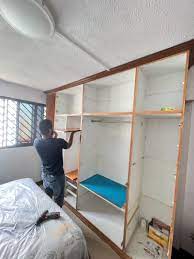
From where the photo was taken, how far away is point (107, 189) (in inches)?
79.1

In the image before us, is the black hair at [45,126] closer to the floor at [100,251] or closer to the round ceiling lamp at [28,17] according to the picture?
the round ceiling lamp at [28,17]

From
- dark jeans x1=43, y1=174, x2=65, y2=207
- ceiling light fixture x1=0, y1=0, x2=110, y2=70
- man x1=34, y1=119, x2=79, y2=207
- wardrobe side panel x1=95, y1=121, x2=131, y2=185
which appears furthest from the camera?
wardrobe side panel x1=95, y1=121, x2=131, y2=185

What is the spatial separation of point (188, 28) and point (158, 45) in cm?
25

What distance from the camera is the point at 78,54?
4.54 feet

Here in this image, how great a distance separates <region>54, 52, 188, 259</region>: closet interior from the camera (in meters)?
1.54

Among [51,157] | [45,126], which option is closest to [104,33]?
[45,126]

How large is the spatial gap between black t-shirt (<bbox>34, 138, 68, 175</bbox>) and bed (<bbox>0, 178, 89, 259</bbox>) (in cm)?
44

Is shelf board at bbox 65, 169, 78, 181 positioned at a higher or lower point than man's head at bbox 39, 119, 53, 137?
lower

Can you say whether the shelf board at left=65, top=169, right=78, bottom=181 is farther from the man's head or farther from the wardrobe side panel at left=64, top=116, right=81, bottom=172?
the man's head

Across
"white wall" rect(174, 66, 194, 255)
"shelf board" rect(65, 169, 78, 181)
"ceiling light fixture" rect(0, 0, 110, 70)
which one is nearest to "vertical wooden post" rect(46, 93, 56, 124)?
"shelf board" rect(65, 169, 78, 181)

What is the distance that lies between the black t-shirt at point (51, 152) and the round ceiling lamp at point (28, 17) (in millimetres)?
1166

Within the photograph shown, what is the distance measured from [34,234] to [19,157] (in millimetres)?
2115

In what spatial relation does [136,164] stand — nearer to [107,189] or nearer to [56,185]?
[107,189]

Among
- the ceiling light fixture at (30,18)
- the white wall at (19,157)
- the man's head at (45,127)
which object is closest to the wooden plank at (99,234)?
the white wall at (19,157)
